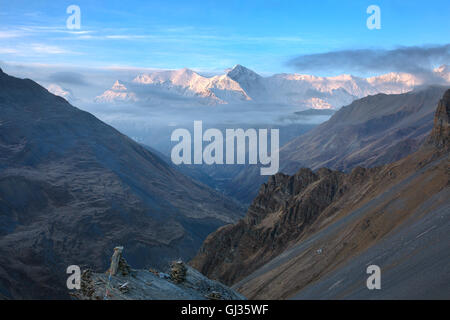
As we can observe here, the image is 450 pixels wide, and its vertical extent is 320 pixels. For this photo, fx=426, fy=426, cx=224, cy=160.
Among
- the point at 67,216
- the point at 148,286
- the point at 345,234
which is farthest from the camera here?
the point at 67,216

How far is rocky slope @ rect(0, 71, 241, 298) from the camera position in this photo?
10775cm

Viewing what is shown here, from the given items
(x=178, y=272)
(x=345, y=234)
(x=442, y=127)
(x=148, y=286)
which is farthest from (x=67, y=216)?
(x=148, y=286)

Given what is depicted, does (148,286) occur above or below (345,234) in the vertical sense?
above

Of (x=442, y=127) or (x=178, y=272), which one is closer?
(x=178, y=272)

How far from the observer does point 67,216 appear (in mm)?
142750

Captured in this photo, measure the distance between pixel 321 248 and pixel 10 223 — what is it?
103085 mm

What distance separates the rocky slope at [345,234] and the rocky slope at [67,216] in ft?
120

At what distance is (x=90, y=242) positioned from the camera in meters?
131

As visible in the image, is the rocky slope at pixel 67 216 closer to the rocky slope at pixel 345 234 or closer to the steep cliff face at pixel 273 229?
the steep cliff face at pixel 273 229

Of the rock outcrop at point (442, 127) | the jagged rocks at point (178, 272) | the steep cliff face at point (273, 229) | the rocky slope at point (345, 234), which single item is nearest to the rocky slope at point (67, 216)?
the steep cliff face at point (273, 229)

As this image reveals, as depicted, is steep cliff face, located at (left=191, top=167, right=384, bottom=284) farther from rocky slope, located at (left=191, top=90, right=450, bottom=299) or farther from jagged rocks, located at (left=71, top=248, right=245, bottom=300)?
jagged rocks, located at (left=71, top=248, right=245, bottom=300)

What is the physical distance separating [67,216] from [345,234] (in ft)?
346

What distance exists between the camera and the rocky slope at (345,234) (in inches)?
1628

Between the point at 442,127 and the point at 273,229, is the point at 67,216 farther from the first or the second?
the point at 442,127
